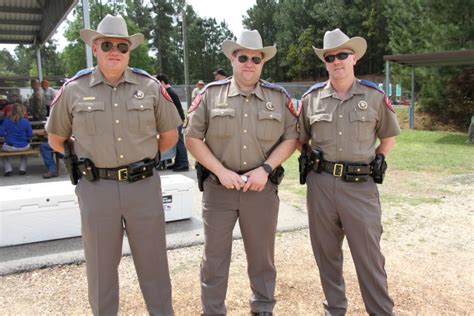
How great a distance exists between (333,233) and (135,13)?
6300 centimetres

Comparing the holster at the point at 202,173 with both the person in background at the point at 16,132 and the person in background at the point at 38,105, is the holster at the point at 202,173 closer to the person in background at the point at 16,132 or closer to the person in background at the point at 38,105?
the person in background at the point at 16,132

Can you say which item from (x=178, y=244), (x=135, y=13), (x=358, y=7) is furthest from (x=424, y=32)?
(x=135, y=13)

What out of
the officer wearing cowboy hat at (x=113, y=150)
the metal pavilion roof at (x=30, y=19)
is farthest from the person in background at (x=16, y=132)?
the officer wearing cowboy hat at (x=113, y=150)

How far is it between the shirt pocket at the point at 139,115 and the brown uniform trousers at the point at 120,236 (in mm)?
Result: 328

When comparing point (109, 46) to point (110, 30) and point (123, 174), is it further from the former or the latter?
point (123, 174)

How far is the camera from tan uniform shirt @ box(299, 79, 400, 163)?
2.78m

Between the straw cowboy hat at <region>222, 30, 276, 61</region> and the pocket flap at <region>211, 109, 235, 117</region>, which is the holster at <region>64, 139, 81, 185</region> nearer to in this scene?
the pocket flap at <region>211, 109, 235, 117</region>

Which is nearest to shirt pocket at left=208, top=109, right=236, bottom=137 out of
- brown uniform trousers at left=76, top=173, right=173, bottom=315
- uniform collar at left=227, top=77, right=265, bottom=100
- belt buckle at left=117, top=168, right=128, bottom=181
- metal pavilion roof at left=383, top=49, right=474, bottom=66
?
uniform collar at left=227, top=77, right=265, bottom=100

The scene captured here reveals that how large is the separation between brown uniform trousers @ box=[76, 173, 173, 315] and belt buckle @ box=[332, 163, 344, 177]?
1125mm

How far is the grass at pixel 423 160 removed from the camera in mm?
6856

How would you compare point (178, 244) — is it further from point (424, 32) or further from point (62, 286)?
point (424, 32)

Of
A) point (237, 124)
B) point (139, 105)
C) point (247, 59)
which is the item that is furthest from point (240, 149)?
point (139, 105)

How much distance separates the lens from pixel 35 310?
3156 mm

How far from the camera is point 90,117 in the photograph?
8.49ft
